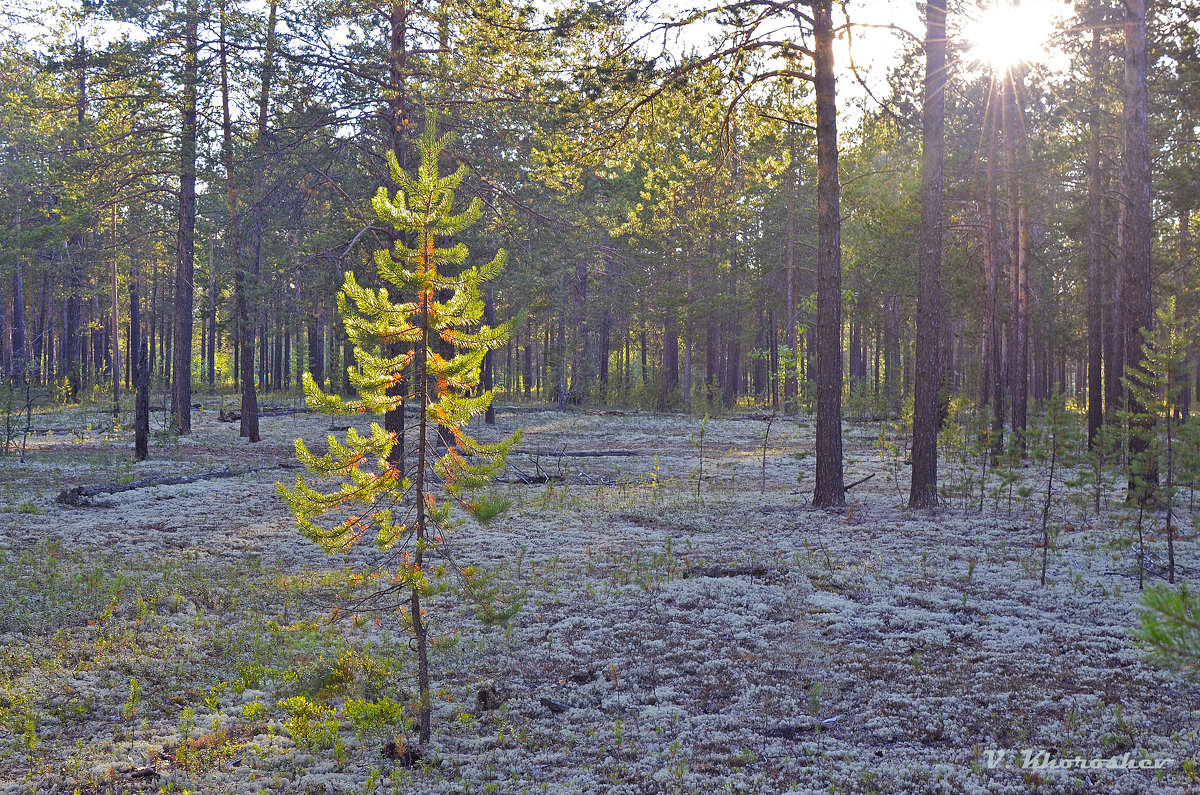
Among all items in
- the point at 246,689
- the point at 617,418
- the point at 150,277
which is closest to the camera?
the point at 246,689

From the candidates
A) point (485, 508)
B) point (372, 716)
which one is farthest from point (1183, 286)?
point (372, 716)

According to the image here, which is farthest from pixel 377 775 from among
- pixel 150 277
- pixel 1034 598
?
pixel 150 277

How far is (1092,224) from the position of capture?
16.7 meters

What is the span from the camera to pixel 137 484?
12.3 metres

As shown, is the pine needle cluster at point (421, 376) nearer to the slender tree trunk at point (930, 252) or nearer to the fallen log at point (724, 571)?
the fallen log at point (724, 571)

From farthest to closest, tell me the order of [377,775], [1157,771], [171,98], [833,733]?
[171,98], [833,733], [377,775], [1157,771]

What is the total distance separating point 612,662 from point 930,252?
8371mm

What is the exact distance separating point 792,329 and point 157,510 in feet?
89.8

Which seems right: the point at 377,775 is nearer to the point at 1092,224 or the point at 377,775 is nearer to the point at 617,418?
the point at 1092,224

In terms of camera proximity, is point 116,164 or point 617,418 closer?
point 116,164

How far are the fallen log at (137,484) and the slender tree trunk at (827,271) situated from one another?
424 inches

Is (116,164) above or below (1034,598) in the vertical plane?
above

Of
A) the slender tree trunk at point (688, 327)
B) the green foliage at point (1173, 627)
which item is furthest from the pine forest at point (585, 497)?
the slender tree trunk at point (688, 327)

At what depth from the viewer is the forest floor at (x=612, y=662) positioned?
4.05 meters
